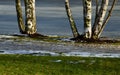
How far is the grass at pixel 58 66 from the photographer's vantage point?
1920 cm

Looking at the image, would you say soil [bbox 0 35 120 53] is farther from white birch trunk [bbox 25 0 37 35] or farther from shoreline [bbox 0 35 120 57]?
white birch trunk [bbox 25 0 37 35]

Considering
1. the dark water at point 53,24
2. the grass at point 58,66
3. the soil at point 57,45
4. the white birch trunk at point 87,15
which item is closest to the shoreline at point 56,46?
the soil at point 57,45

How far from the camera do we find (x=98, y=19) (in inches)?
1248

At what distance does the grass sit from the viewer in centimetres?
1920

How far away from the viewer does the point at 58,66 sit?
781 inches

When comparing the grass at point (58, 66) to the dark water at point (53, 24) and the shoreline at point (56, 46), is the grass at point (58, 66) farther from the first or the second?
the dark water at point (53, 24)

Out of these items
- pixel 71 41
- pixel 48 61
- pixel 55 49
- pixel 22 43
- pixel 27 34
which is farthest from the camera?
pixel 27 34

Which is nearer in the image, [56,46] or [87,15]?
[56,46]

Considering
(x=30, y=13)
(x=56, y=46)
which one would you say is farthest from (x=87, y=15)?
(x=30, y=13)

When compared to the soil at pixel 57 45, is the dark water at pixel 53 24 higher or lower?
lower

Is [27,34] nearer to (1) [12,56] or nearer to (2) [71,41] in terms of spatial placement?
(2) [71,41]

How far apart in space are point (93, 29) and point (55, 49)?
6064 mm

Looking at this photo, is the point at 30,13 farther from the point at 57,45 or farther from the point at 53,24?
the point at 53,24

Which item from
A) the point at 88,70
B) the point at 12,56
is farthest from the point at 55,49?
the point at 88,70
